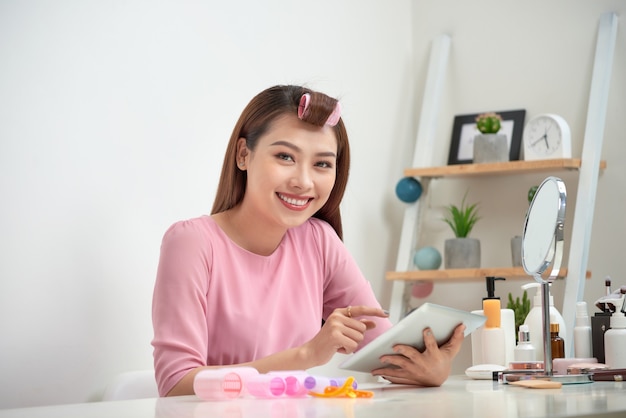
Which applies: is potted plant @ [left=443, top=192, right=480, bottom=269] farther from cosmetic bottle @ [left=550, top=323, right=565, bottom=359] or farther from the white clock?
cosmetic bottle @ [left=550, top=323, right=565, bottom=359]

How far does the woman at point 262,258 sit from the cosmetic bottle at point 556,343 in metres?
0.37

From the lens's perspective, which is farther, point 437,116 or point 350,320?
point 437,116

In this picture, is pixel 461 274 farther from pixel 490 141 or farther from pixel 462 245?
pixel 490 141

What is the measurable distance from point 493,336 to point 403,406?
37.5 inches

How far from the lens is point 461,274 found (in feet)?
11.0

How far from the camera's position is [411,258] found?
142 inches

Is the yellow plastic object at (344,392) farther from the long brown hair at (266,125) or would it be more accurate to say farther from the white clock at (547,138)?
the white clock at (547,138)

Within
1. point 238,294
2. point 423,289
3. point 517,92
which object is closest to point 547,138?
point 517,92

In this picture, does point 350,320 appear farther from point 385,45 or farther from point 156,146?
point 385,45

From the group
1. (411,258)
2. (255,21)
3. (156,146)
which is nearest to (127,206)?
(156,146)

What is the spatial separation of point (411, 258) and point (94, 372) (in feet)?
5.47

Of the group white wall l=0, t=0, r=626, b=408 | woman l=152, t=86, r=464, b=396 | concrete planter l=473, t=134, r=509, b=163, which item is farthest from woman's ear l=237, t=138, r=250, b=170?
concrete planter l=473, t=134, r=509, b=163

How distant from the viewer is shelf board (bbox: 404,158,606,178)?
3.29 metres

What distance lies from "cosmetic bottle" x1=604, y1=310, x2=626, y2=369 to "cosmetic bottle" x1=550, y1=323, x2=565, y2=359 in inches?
5.5
